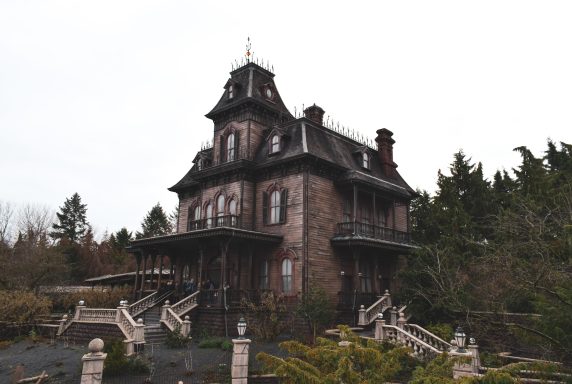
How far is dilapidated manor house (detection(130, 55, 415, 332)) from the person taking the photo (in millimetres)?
23828

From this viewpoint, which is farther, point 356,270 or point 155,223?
point 155,223

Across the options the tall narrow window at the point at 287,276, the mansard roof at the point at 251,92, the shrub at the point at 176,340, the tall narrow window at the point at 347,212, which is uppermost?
the mansard roof at the point at 251,92

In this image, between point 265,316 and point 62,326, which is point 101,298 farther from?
point 265,316

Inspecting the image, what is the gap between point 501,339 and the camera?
1872 cm

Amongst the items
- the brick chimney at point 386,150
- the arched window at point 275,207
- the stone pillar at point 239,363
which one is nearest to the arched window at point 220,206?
the arched window at point 275,207

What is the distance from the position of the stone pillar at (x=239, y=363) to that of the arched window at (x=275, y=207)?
13127 millimetres

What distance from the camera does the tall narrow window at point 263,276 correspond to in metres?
25.0

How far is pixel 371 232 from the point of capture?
87.9 feet

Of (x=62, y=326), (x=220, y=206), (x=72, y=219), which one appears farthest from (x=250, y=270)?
(x=72, y=219)

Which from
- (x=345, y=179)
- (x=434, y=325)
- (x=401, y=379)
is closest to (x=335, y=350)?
(x=401, y=379)

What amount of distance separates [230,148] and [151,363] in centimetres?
1565

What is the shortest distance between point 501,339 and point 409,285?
4.17 meters

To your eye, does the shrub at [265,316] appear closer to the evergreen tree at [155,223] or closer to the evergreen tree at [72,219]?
the evergreen tree at [155,223]

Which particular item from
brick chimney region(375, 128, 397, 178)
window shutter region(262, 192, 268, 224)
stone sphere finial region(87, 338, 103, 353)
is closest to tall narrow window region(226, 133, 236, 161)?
window shutter region(262, 192, 268, 224)
